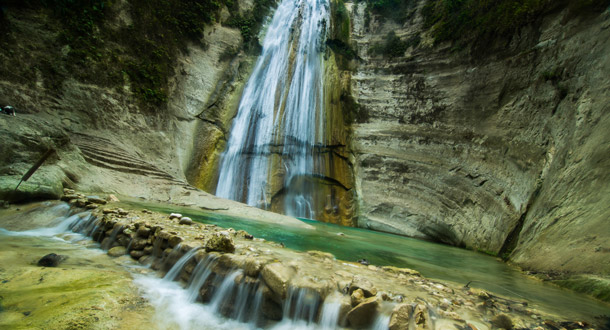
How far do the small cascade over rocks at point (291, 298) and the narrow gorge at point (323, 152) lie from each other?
2cm

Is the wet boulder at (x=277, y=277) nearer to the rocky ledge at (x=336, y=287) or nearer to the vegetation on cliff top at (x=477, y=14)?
the rocky ledge at (x=336, y=287)

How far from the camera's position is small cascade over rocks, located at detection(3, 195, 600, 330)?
235 cm

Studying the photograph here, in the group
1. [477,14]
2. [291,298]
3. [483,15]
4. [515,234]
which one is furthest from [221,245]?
[477,14]

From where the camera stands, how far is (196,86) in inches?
565

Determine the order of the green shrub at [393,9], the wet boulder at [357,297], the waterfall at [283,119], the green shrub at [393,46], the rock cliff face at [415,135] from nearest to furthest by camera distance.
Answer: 1. the wet boulder at [357,297]
2. the rock cliff face at [415,135]
3. the waterfall at [283,119]
4. the green shrub at [393,46]
5. the green shrub at [393,9]

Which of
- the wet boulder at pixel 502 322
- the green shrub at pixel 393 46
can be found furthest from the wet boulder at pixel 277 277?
the green shrub at pixel 393 46

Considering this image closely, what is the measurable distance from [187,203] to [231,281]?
6697 millimetres

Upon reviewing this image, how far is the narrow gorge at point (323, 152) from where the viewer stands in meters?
3.00

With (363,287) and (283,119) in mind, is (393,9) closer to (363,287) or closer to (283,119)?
(283,119)

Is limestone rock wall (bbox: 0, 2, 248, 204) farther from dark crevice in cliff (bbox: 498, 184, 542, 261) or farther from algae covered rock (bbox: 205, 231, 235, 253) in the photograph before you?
dark crevice in cliff (bbox: 498, 184, 542, 261)

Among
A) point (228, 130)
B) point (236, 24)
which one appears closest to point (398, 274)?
point (228, 130)

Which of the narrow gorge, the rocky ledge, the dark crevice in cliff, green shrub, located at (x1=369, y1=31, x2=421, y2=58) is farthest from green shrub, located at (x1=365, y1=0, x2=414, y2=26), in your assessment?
the rocky ledge

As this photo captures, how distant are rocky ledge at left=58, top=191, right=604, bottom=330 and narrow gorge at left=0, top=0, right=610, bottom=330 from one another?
25mm

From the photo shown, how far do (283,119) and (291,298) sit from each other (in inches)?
529
